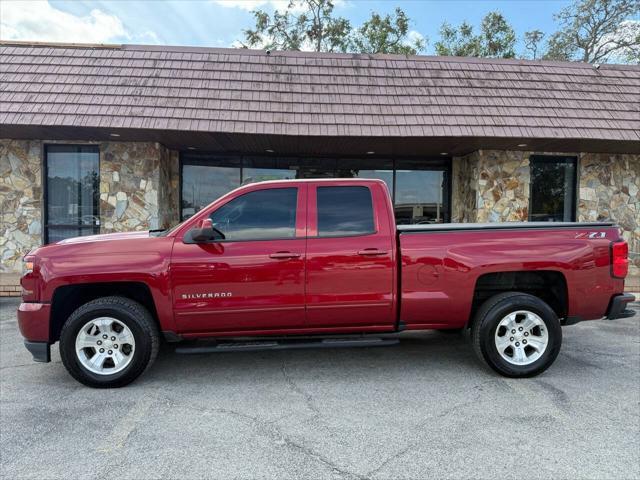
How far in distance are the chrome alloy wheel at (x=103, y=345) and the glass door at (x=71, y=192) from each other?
606 cm

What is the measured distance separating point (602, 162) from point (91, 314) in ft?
36.1

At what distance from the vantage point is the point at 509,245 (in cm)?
426

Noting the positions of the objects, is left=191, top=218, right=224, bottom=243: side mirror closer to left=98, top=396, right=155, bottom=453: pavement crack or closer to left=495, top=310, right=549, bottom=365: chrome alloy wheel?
left=98, top=396, right=155, bottom=453: pavement crack

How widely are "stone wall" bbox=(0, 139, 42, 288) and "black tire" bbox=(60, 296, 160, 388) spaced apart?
6554 mm

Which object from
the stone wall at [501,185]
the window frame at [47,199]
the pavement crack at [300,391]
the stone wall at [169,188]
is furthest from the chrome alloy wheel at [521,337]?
the window frame at [47,199]

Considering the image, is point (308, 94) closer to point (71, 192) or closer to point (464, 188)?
point (464, 188)

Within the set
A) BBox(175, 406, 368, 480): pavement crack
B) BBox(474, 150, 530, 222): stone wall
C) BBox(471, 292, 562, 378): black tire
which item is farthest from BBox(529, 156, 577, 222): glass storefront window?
BBox(175, 406, 368, 480): pavement crack

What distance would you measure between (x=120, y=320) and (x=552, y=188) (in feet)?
32.4

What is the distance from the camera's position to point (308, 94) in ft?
28.6

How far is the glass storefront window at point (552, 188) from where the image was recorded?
1027cm

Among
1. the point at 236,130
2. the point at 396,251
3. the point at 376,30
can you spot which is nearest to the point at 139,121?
the point at 236,130

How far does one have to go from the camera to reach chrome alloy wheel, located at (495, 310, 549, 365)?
426 centimetres

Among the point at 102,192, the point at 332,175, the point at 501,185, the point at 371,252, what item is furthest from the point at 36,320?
the point at 501,185

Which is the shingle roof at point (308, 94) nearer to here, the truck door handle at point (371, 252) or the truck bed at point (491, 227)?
the truck bed at point (491, 227)
